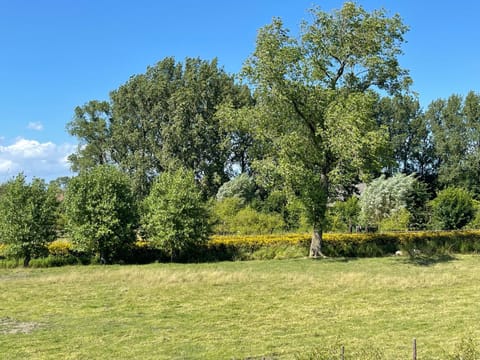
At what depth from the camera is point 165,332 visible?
9.73m

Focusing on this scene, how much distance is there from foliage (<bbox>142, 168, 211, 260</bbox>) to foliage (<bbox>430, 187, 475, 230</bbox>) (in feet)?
63.0

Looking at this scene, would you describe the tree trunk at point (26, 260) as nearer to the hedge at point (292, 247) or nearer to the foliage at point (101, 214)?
the hedge at point (292, 247)

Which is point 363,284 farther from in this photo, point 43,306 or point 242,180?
point 242,180

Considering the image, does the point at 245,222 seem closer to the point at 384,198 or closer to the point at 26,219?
the point at 384,198

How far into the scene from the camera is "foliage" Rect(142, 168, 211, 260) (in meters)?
24.3

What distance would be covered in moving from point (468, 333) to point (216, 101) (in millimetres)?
40967

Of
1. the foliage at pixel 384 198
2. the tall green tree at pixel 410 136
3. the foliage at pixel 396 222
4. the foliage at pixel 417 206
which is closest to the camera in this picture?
the foliage at pixel 396 222

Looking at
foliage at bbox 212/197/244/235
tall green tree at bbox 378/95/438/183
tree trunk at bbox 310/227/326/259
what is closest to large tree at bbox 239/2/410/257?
tree trunk at bbox 310/227/326/259

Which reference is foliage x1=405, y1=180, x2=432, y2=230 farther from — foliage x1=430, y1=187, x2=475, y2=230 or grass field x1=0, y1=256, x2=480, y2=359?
grass field x1=0, y1=256, x2=480, y2=359

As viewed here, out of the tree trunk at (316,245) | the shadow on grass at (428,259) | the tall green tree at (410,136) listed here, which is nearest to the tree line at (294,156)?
the tree trunk at (316,245)

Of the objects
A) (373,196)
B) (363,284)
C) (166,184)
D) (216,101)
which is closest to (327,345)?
(363,284)

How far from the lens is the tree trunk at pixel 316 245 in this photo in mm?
23797

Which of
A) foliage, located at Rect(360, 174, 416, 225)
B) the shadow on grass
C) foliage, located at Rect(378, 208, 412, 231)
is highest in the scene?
foliage, located at Rect(360, 174, 416, 225)

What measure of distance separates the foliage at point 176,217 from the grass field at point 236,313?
5015 millimetres
